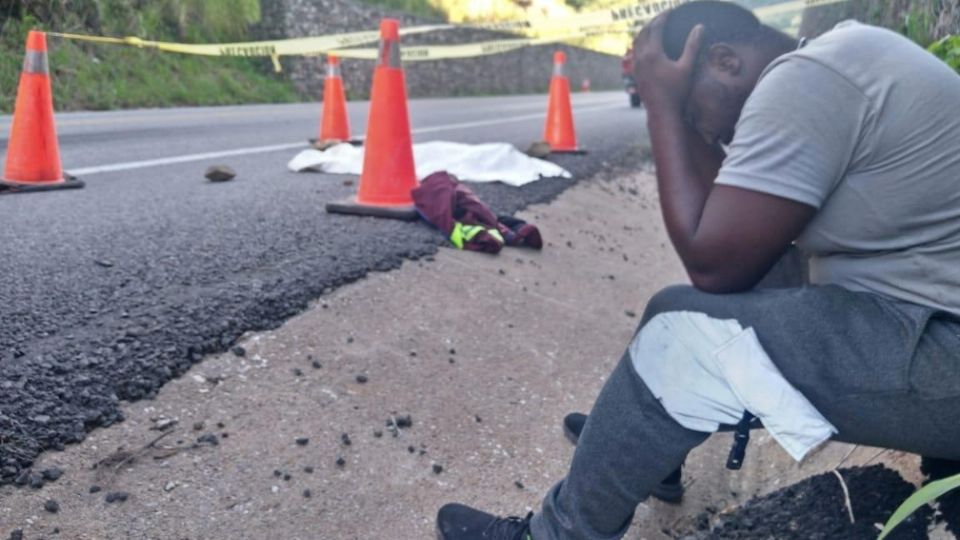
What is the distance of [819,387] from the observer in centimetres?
201

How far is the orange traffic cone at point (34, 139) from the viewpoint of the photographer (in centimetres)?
588

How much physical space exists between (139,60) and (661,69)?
15.7 m

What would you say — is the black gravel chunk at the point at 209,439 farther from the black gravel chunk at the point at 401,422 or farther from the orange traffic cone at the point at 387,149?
the orange traffic cone at the point at 387,149

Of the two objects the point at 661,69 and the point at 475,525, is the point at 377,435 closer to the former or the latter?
the point at 475,525

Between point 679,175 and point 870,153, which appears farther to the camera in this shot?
point 679,175

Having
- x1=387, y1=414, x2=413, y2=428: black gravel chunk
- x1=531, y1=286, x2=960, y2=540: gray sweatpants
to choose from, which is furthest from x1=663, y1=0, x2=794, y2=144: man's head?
x1=387, y1=414, x2=413, y2=428: black gravel chunk

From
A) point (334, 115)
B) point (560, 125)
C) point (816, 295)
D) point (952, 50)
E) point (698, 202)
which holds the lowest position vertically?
point (560, 125)

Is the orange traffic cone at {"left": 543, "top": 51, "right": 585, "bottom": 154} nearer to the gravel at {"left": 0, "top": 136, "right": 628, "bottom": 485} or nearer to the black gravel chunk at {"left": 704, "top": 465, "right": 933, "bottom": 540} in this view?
the gravel at {"left": 0, "top": 136, "right": 628, "bottom": 485}

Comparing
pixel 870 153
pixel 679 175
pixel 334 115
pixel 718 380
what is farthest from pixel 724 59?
pixel 334 115

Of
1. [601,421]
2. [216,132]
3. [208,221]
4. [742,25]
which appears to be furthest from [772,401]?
[216,132]

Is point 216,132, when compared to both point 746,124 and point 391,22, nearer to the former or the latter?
point 391,22

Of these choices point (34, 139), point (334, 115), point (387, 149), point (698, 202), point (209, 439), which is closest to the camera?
point (698, 202)

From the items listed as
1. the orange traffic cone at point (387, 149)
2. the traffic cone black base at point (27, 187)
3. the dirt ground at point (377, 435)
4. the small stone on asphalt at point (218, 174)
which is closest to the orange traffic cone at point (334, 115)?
the small stone on asphalt at point (218, 174)

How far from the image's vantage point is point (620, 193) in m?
7.75
